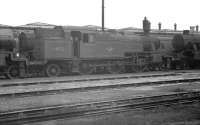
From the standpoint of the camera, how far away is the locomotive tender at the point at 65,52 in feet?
53.5

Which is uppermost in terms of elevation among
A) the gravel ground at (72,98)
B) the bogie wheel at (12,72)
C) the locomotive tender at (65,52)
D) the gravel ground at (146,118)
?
the locomotive tender at (65,52)

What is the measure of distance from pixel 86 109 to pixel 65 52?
35.7 feet

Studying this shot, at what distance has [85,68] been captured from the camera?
1845cm

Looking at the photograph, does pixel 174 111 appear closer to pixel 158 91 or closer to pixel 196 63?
pixel 158 91

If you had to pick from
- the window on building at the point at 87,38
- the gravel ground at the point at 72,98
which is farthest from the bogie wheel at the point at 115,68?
the gravel ground at the point at 72,98

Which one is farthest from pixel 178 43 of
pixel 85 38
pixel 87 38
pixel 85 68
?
pixel 85 68

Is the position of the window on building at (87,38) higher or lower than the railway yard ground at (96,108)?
higher

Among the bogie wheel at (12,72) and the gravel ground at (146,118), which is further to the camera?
the bogie wheel at (12,72)

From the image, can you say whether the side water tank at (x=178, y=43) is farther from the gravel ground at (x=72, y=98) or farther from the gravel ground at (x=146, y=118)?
the gravel ground at (x=146, y=118)

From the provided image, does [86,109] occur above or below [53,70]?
below

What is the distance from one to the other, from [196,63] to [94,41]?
36.7ft

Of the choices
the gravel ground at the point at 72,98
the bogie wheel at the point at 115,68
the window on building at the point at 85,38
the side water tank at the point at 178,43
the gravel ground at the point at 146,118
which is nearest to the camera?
the gravel ground at the point at 146,118

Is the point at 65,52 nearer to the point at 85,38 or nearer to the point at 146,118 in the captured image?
the point at 85,38

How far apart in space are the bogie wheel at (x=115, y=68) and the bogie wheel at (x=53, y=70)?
375 centimetres
